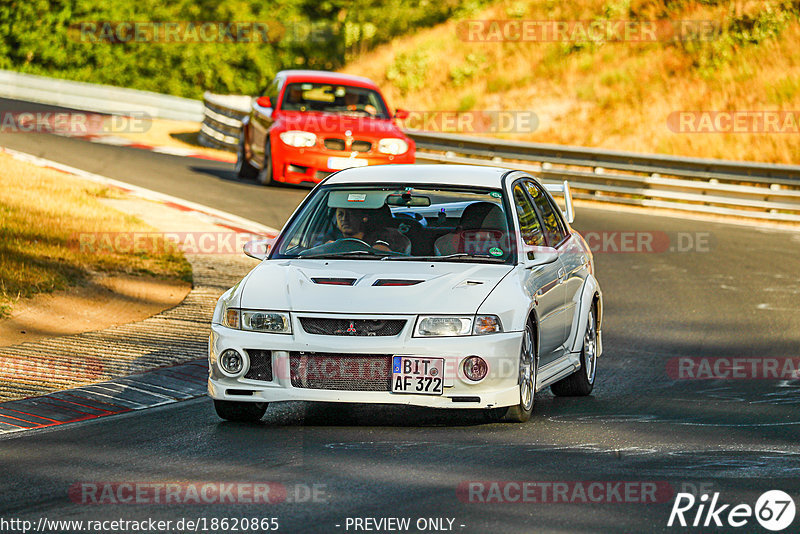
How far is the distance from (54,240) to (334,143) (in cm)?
686

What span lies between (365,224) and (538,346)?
146 centimetres

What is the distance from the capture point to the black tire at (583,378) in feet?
30.9

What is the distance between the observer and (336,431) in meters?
7.77

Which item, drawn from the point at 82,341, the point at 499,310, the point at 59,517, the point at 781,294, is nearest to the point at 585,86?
the point at 781,294

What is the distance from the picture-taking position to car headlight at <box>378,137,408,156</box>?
20703mm

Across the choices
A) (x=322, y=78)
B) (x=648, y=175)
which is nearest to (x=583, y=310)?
(x=322, y=78)

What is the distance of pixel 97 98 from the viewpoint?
39.3 metres

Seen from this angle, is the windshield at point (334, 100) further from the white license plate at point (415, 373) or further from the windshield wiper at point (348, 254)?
the white license plate at point (415, 373)

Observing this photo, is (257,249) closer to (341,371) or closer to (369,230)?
(369,230)

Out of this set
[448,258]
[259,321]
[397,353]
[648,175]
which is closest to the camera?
[397,353]

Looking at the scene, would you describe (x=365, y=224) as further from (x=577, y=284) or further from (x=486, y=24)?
(x=486, y=24)

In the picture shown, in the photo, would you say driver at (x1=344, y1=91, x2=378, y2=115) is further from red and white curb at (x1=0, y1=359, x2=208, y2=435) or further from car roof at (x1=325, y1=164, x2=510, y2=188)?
car roof at (x1=325, y1=164, x2=510, y2=188)

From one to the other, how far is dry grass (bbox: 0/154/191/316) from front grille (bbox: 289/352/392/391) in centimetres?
472

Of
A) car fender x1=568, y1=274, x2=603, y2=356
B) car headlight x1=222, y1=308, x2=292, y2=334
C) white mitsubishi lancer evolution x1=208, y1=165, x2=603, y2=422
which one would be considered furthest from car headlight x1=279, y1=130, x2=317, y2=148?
car headlight x1=222, y1=308, x2=292, y2=334
